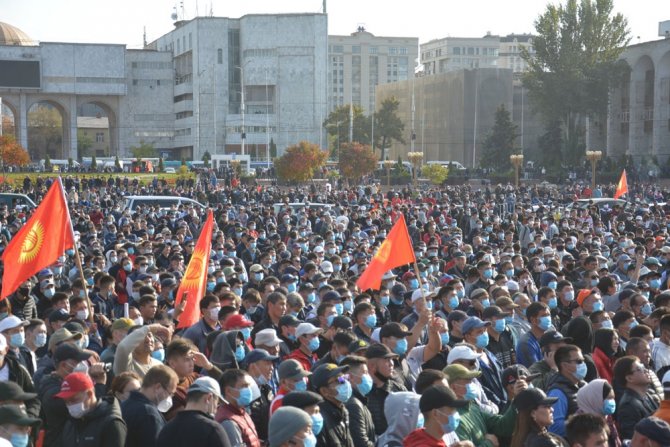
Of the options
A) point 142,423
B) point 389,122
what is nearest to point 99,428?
point 142,423

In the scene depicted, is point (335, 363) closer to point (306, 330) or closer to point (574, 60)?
point (306, 330)

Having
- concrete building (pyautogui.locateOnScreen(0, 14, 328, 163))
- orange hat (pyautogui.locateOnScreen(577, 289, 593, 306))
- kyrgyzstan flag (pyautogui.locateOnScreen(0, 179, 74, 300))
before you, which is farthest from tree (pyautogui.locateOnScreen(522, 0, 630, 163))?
kyrgyzstan flag (pyautogui.locateOnScreen(0, 179, 74, 300))

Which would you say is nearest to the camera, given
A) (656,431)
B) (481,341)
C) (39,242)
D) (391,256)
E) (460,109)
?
(656,431)

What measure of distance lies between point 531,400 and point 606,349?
2.55 meters

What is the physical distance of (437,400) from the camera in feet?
18.3

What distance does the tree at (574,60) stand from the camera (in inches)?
2562

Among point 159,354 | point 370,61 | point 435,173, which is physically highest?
point 370,61

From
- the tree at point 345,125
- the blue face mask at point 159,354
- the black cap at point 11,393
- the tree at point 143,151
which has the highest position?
the tree at point 345,125

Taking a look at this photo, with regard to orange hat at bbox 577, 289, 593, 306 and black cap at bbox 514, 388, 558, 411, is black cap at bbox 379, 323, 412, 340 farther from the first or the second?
orange hat at bbox 577, 289, 593, 306

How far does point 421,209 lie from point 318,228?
16.2 feet

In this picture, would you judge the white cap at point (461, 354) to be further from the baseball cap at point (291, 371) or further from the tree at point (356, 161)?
the tree at point (356, 161)

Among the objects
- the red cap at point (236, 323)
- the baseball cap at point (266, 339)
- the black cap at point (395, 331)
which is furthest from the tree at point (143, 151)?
the baseball cap at point (266, 339)

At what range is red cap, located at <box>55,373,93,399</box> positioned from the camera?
5.77 m

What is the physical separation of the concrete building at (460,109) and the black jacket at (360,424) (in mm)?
75307
